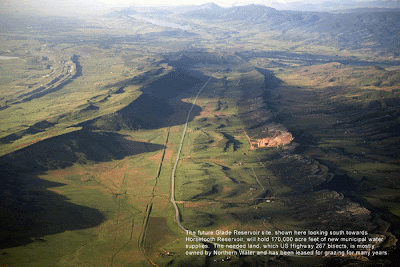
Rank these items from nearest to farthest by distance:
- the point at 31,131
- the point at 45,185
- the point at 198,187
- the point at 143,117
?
1. the point at 45,185
2. the point at 198,187
3. the point at 31,131
4. the point at 143,117

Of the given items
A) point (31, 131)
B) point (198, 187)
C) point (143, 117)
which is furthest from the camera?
point (143, 117)

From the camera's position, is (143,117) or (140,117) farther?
(143,117)

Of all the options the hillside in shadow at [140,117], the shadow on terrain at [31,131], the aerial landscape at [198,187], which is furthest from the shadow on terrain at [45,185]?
the shadow on terrain at [31,131]

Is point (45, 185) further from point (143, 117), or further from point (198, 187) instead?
point (143, 117)

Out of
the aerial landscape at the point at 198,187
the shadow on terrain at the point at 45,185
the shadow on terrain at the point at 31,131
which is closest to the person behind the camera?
the aerial landscape at the point at 198,187

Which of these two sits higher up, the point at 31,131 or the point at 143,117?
the point at 143,117

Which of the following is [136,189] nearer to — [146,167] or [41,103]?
[146,167]

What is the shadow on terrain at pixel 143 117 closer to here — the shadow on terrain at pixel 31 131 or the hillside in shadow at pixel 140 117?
the hillside in shadow at pixel 140 117

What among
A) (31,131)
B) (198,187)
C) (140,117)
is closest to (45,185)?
(31,131)
